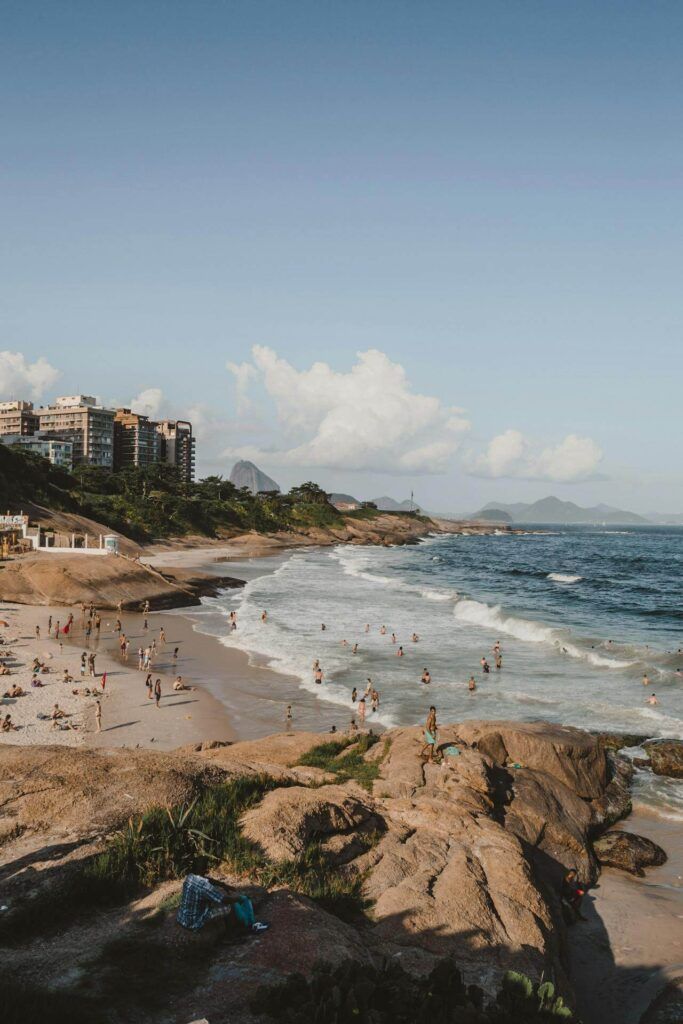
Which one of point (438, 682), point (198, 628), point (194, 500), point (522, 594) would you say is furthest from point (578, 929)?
point (194, 500)

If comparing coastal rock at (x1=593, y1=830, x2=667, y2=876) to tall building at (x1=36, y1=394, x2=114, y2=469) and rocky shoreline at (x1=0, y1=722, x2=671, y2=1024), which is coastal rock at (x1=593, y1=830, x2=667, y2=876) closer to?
rocky shoreline at (x1=0, y1=722, x2=671, y2=1024)

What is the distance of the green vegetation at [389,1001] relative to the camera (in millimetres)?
6922

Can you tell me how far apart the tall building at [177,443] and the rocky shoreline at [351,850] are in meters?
172

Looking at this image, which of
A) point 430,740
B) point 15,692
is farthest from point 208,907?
point 15,692

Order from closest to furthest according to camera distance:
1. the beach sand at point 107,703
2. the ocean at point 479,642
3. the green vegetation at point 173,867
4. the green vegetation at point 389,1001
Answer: the green vegetation at point 389,1001 → the green vegetation at point 173,867 → the beach sand at point 107,703 → the ocean at point 479,642

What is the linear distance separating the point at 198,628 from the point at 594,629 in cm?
2934

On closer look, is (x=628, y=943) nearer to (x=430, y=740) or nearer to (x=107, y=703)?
(x=430, y=740)

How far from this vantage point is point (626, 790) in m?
20.6

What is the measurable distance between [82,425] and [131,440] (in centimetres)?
1518

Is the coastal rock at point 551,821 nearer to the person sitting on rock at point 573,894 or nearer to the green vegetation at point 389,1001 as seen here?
the person sitting on rock at point 573,894

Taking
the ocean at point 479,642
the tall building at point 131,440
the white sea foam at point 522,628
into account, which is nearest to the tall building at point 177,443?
the tall building at point 131,440

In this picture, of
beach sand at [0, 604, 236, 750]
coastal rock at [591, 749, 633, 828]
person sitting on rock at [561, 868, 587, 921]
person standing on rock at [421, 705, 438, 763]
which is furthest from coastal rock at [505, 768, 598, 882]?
beach sand at [0, 604, 236, 750]

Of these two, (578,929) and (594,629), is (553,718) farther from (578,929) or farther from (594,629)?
(594,629)

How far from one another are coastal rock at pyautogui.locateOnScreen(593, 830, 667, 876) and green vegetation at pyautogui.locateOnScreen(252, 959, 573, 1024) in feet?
34.6
